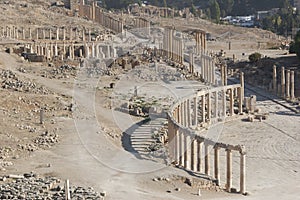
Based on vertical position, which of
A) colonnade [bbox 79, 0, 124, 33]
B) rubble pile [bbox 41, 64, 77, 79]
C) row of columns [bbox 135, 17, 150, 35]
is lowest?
rubble pile [bbox 41, 64, 77, 79]

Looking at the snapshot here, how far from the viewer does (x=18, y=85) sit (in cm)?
4209

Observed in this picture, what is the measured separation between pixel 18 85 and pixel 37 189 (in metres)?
19.9

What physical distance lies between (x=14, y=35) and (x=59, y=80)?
27107mm

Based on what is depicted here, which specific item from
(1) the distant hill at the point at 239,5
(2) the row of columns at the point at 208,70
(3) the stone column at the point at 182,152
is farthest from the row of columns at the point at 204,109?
(1) the distant hill at the point at 239,5

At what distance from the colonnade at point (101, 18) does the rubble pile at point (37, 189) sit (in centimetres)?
6561

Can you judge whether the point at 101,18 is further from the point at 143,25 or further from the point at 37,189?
the point at 37,189

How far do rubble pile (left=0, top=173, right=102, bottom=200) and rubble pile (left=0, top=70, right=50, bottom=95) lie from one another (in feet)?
Answer: 55.8

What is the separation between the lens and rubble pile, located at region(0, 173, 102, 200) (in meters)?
22.4

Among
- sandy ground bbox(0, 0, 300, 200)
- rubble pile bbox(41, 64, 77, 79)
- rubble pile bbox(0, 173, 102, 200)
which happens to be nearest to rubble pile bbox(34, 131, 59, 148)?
sandy ground bbox(0, 0, 300, 200)

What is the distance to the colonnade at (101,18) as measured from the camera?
91688 mm

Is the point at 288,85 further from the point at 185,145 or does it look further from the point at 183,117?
the point at 185,145

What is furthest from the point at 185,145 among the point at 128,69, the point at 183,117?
the point at 128,69

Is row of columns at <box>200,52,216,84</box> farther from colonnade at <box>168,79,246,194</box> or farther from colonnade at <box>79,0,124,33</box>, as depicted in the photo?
colonnade at <box>79,0,124,33</box>

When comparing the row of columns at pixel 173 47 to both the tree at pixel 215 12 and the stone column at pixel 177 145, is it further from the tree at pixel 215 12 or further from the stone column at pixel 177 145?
the tree at pixel 215 12
